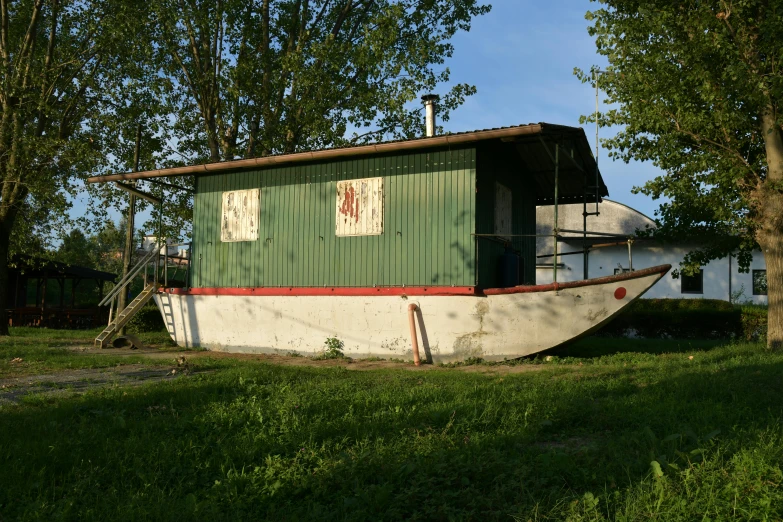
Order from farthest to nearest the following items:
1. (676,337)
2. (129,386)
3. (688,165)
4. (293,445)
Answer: (676,337)
(688,165)
(129,386)
(293,445)

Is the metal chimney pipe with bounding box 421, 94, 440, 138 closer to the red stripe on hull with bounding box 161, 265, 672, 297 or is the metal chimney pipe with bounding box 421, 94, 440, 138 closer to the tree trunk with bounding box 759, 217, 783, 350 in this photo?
the red stripe on hull with bounding box 161, 265, 672, 297

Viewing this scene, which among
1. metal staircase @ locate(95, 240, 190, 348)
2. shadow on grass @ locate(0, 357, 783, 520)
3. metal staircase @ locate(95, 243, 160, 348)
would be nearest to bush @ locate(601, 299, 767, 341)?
shadow on grass @ locate(0, 357, 783, 520)

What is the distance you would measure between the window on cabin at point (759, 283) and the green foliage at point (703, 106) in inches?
594

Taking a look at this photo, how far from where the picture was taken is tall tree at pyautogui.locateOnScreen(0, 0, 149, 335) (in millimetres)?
17219

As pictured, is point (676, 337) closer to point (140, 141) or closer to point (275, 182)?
point (275, 182)

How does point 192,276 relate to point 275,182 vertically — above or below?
below

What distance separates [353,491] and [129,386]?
504 cm

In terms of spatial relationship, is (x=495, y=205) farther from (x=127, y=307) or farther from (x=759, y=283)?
(x=759, y=283)

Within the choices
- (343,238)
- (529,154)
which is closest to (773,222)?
(529,154)

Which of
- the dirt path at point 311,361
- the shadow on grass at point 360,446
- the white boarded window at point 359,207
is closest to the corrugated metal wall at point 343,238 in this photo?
the white boarded window at point 359,207

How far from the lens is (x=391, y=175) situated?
1251 cm

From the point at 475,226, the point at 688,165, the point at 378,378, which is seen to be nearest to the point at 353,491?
the point at 378,378

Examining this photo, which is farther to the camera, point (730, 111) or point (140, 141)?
point (140, 141)

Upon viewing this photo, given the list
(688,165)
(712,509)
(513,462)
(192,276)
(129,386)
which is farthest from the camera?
(192,276)
